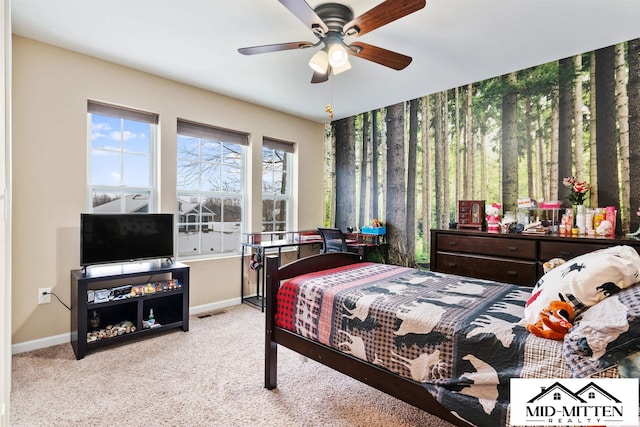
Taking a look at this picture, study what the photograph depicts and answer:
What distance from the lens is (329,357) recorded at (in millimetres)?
1784

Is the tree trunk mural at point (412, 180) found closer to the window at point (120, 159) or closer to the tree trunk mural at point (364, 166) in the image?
the tree trunk mural at point (364, 166)

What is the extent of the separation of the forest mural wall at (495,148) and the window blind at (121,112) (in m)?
2.66

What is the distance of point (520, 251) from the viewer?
285 cm

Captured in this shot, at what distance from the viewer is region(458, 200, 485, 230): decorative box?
3393 millimetres

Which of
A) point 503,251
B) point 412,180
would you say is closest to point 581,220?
point 503,251

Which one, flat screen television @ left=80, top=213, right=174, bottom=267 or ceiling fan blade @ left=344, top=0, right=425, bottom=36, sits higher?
ceiling fan blade @ left=344, top=0, right=425, bottom=36

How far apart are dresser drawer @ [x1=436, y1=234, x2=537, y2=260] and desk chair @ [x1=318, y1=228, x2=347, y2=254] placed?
1.11 m

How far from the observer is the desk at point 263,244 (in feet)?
12.7

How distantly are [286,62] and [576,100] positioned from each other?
2.70 meters

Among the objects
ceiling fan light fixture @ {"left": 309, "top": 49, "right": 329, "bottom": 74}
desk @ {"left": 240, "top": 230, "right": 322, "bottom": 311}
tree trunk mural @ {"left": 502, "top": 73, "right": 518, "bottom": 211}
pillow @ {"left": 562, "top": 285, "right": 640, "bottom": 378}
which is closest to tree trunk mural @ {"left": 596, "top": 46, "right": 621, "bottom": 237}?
tree trunk mural @ {"left": 502, "top": 73, "right": 518, "bottom": 211}

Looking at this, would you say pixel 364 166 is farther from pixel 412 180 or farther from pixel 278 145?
pixel 278 145

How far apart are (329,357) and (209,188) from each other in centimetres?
279

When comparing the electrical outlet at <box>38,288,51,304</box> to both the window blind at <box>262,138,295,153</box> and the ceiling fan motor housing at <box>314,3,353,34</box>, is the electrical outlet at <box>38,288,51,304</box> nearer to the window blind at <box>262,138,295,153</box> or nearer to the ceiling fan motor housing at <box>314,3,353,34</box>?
the window blind at <box>262,138,295,153</box>

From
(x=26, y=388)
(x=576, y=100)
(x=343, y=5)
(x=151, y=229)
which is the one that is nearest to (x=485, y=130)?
(x=576, y=100)
